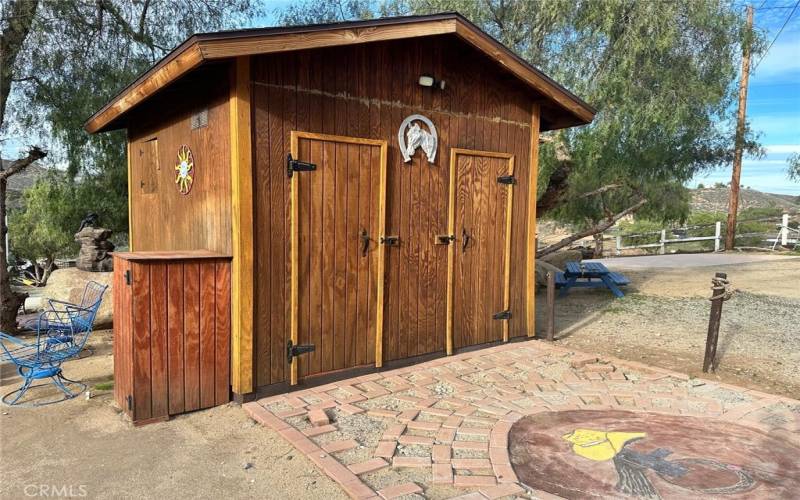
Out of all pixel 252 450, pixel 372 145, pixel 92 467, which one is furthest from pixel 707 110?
pixel 92 467

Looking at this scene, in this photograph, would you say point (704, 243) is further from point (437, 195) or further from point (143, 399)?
point (143, 399)

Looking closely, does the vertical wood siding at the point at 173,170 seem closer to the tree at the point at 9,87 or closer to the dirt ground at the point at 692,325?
the tree at the point at 9,87

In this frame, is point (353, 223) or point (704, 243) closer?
point (353, 223)

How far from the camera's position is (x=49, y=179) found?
878 cm

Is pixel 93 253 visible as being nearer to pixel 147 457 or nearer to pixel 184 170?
pixel 184 170

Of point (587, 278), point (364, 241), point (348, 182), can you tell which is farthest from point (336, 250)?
point (587, 278)

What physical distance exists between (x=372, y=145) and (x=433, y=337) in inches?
79.0

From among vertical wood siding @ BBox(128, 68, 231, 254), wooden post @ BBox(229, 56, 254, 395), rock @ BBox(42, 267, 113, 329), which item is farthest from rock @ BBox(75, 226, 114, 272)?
wooden post @ BBox(229, 56, 254, 395)

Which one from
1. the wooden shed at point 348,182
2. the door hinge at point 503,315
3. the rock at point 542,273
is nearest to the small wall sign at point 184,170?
the wooden shed at point 348,182

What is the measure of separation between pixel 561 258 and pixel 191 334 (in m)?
9.12

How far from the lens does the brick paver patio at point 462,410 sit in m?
2.94

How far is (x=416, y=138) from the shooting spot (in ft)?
16.4

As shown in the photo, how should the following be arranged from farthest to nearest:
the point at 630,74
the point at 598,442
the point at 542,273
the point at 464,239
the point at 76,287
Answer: the point at 542,273 < the point at 630,74 < the point at 76,287 < the point at 464,239 < the point at 598,442

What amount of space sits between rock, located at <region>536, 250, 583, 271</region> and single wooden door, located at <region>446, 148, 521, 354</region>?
5.59 metres
